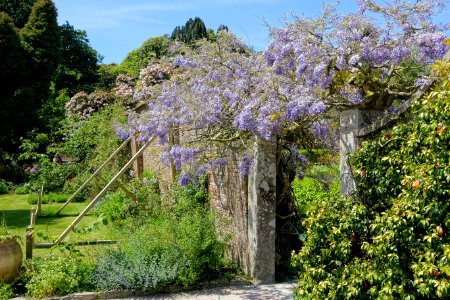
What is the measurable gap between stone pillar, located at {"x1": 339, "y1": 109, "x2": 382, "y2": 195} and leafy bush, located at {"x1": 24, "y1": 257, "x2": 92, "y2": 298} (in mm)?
3866

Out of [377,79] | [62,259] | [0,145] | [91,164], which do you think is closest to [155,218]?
[62,259]

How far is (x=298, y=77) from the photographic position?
6137mm

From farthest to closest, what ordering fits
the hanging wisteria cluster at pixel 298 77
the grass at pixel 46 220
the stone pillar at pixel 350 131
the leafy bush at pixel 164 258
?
1. the grass at pixel 46 220
2. the leafy bush at pixel 164 258
3. the hanging wisteria cluster at pixel 298 77
4. the stone pillar at pixel 350 131

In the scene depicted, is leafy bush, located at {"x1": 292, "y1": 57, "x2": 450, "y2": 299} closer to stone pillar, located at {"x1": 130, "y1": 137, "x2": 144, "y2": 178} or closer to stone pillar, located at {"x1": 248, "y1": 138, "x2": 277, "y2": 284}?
stone pillar, located at {"x1": 248, "y1": 138, "x2": 277, "y2": 284}

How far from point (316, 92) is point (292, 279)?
114 inches

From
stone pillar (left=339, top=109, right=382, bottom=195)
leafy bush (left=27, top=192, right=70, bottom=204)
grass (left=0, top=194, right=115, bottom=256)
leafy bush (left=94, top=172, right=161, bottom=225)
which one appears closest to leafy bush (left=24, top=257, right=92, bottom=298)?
grass (left=0, top=194, right=115, bottom=256)

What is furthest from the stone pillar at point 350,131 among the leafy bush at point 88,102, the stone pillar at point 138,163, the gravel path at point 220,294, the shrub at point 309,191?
the leafy bush at point 88,102

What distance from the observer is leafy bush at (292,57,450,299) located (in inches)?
150

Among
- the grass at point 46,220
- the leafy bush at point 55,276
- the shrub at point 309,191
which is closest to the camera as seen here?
the leafy bush at point 55,276

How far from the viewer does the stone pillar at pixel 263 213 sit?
704 cm

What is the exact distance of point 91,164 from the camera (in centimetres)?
1616

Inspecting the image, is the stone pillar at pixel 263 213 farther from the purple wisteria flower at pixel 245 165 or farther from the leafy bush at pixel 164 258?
the leafy bush at pixel 164 258

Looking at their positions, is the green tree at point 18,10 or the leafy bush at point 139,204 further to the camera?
the green tree at point 18,10

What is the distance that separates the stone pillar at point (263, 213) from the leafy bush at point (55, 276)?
239cm
